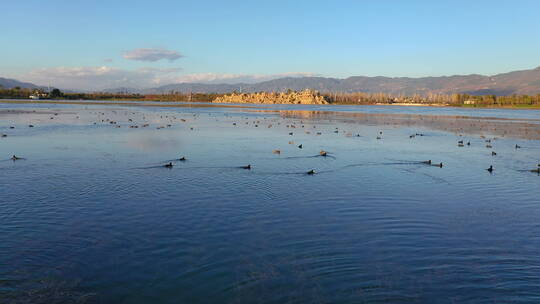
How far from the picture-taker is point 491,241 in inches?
497

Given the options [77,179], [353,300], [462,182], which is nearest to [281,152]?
[462,182]

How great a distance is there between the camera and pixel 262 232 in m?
12.7

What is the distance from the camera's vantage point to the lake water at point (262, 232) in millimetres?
9109

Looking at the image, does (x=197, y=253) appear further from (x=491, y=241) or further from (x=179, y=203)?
(x=491, y=241)

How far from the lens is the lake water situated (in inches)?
359

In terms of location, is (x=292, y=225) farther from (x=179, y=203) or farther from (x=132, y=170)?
(x=132, y=170)

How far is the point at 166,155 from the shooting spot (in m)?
27.5

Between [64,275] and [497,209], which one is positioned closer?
[64,275]

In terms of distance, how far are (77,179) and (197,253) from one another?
11402mm

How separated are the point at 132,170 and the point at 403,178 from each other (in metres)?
15.5

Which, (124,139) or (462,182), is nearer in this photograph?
(462,182)

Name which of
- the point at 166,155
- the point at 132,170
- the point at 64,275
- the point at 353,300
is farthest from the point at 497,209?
the point at 166,155

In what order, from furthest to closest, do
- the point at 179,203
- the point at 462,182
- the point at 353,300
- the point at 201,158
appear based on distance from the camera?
the point at 201,158 < the point at 462,182 < the point at 179,203 < the point at 353,300

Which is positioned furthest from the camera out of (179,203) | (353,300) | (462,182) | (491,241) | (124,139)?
(124,139)
